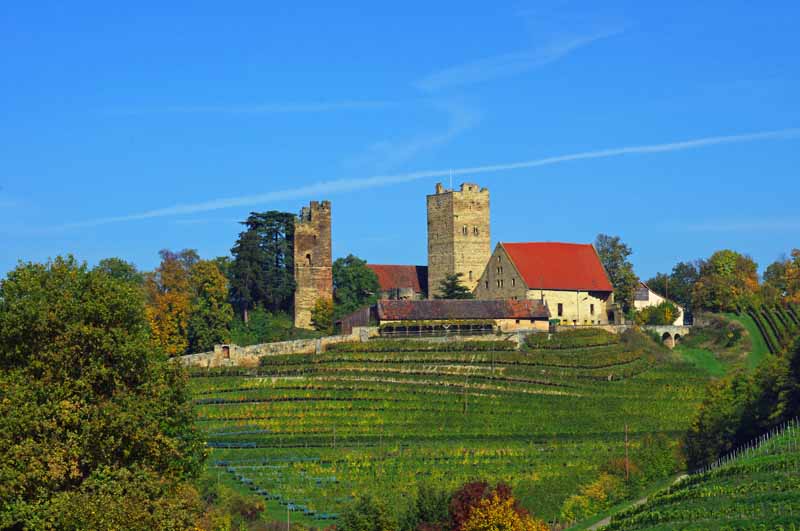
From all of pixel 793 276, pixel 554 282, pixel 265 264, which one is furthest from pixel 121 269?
pixel 793 276

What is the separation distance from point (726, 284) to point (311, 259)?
27453 millimetres

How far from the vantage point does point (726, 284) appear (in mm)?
87438

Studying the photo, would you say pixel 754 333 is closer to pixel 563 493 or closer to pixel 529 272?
pixel 529 272

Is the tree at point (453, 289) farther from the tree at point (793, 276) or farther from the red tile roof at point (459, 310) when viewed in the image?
the tree at point (793, 276)

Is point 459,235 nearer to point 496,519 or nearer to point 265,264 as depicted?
point 265,264

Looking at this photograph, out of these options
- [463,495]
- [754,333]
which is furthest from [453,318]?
[463,495]

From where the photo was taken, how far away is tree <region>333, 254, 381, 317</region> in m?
83.7

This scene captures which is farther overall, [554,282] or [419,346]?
[554,282]

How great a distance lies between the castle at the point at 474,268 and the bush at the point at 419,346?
25.3ft

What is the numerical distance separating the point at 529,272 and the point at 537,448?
3070 cm

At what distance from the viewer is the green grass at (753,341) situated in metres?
72.2

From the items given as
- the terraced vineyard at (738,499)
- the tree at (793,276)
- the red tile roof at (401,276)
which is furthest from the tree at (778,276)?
the terraced vineyard at (738,499)

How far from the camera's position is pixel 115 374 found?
2934cm

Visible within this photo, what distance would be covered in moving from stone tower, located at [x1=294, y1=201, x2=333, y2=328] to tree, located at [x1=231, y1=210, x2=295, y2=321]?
73cm
